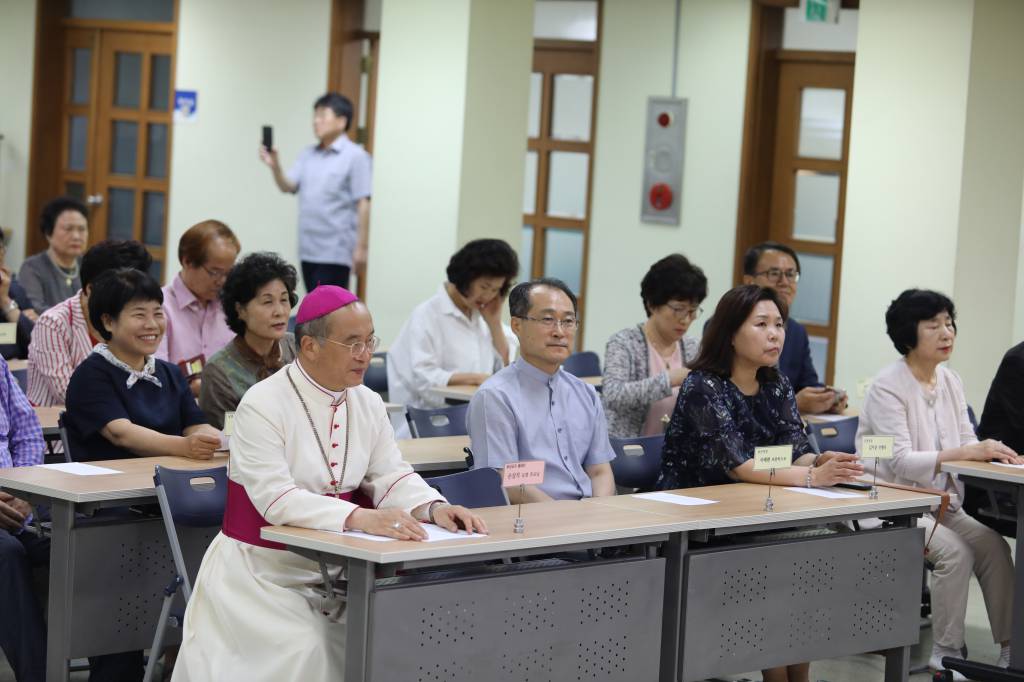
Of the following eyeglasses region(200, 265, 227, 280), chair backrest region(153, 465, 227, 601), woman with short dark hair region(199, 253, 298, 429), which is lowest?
chair backrest region(153, 465, 227, 601)

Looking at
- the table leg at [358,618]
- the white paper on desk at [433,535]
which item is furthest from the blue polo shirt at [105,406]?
the table leg at [358,618]

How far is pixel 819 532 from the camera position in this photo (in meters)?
4.43

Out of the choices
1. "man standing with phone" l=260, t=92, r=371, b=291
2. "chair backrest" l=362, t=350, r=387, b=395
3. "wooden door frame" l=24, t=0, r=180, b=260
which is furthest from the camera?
"wooden door frame" l=24, t=0, r=180, b=260

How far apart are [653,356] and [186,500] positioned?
2.44 meters

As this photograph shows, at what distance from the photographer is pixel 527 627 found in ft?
11.7

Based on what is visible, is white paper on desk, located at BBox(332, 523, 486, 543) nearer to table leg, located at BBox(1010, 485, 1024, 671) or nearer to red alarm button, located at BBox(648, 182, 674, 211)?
table leg, located at BBox(1010, 485, 1024, 671)

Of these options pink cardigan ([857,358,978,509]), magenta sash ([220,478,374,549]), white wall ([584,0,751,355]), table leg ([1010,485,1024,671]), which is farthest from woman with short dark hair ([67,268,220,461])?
white wall ([584,0,751,355])

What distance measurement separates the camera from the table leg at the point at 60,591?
3.90 meters

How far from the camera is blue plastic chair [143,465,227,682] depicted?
12.7ft

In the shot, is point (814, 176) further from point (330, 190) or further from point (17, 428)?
point (17, 428)

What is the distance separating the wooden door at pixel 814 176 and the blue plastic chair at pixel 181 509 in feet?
20.4

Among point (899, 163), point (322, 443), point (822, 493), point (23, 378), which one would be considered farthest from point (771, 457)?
point (899, 163)

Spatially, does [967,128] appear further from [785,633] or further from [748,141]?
[785,633]

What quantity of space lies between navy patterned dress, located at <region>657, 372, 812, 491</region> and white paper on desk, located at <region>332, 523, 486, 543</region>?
→ 4.42ft
